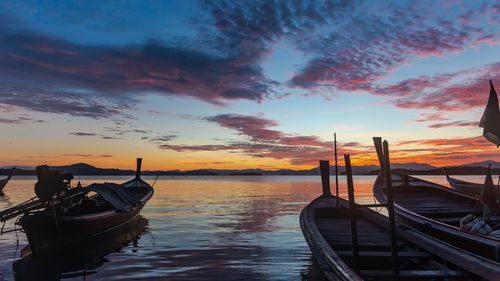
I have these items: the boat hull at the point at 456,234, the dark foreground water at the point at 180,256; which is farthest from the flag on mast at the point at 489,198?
the dark foreground water at the point at 180,256

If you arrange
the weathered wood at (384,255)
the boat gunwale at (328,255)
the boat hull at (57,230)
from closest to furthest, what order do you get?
the boat gunwale at (328,255), the weathered wood at (384,255), the boat hull at (57,230)

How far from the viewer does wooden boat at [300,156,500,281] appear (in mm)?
8603

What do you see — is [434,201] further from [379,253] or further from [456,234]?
[379,253]

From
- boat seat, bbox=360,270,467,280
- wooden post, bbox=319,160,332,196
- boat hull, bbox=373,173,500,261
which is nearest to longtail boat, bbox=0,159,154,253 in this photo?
wooden post, bbox=319,160,332,196

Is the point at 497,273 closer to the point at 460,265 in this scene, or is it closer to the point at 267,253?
the point at 460,265

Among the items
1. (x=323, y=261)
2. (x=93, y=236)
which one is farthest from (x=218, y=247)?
(x=323, y=261)

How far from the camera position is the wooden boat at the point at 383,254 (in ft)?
28.2

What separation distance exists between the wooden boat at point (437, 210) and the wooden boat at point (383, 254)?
86 cm

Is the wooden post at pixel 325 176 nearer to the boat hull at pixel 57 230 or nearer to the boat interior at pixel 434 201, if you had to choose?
the boat interior at pixel 434 201

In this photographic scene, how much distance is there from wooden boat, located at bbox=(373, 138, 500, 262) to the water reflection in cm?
1147

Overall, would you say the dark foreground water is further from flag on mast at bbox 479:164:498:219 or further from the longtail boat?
flag on mast at bbox 479:164:498:219

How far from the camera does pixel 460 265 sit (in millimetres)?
8875

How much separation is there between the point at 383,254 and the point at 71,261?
38.6 ft

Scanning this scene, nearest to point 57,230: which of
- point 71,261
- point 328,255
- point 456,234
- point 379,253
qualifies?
point 71,261
